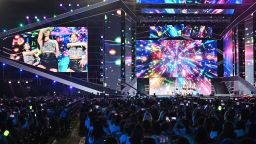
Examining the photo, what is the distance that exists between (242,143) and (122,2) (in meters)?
41.5

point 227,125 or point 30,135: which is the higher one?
point 227,125

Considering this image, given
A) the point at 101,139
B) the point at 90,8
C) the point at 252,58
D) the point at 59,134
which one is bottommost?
the point at 59,134

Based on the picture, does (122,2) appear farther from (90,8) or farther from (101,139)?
(101,139)

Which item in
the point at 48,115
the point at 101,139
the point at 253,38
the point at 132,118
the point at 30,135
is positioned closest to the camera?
the point at 101,139

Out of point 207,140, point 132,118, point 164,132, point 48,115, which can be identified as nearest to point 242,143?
point 207,140

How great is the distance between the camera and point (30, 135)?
654 inches

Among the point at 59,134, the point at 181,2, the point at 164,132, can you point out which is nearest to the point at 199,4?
the point at 181,2

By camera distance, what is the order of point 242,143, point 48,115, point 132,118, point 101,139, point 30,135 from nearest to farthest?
1. point 242,143
2. point 101,139
3. point 132,118
4. point 30,135
5. point 48,115

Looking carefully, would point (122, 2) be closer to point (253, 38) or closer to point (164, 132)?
point (253, 38)

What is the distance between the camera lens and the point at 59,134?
22.8 meters

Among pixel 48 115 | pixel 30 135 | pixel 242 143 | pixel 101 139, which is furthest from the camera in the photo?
pixel 48 115

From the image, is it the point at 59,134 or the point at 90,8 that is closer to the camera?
the point at 59,134

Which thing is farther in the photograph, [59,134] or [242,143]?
[59,134]

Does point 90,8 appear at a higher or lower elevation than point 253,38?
higher
